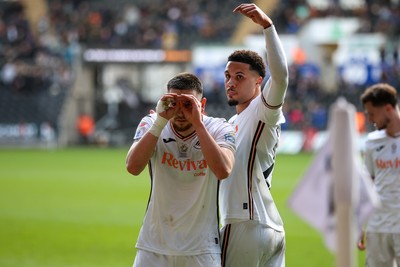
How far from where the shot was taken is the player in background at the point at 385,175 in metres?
6.96

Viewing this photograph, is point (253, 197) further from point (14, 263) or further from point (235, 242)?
point (14, 263)

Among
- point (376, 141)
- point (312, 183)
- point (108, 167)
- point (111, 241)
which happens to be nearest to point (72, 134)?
point (108, 167)

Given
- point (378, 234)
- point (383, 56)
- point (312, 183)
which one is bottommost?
point (378, 234)

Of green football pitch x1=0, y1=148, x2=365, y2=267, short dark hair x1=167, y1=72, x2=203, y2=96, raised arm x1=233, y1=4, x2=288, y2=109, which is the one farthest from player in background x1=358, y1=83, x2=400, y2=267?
short dark hair x1=167, y1=72, x2=203, y2=96

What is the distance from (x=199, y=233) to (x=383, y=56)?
3283cm

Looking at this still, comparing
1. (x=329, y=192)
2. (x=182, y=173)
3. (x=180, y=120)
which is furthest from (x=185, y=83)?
(x=329, y=192)

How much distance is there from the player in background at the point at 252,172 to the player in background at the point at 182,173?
290 mm

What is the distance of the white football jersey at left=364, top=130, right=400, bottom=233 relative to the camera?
7027mm

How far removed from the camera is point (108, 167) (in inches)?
1105

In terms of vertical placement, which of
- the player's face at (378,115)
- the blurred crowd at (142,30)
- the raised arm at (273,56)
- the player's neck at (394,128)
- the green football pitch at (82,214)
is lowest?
the green football pitch at (82,214)

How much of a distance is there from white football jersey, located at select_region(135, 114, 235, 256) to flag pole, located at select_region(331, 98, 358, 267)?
5.27 feet

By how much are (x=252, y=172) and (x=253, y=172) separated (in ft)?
0.04

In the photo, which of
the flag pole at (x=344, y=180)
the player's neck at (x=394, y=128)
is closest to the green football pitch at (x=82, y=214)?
the player's neck at (x=394, y=128)

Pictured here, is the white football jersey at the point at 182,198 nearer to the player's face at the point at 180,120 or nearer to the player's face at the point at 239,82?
Result: the player's face at the point at 180,120
